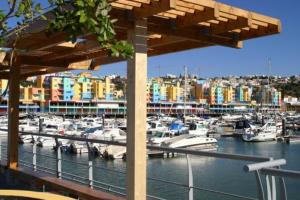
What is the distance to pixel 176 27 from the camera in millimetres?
6031

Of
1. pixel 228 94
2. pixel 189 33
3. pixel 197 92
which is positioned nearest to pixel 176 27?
pixel 189 33

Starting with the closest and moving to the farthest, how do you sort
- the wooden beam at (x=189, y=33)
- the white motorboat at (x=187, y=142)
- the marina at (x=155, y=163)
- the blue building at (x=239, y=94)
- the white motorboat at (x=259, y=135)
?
the wooden beam at (x=189, y=33) < the marina at (x=155, y=163) < the white motorboat at (x=187, y=142) < the white motorboat at (x=259, y=135) < the blue building at (x=239, y=94)

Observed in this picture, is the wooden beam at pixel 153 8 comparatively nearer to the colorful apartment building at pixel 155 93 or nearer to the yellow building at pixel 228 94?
the colorful apartment building at pixel 155 93

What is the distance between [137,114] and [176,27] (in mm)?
1436

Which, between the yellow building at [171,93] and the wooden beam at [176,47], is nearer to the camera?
the wooden beam at [176,47]

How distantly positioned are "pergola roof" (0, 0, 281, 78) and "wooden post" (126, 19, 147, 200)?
Answer: 22cm

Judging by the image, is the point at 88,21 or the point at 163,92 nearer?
the point at 88,21

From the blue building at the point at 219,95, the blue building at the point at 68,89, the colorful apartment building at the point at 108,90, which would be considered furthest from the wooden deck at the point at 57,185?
the blue building at the point at 219,95

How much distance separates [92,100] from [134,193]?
350ft

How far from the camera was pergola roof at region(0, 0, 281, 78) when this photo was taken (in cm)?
521

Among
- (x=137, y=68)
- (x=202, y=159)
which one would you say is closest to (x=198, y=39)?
(x=137, y=68)

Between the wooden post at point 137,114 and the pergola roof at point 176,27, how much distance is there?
0.22 m

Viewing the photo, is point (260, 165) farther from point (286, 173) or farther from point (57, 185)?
point (57, 185)

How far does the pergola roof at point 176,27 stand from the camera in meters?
5.21
